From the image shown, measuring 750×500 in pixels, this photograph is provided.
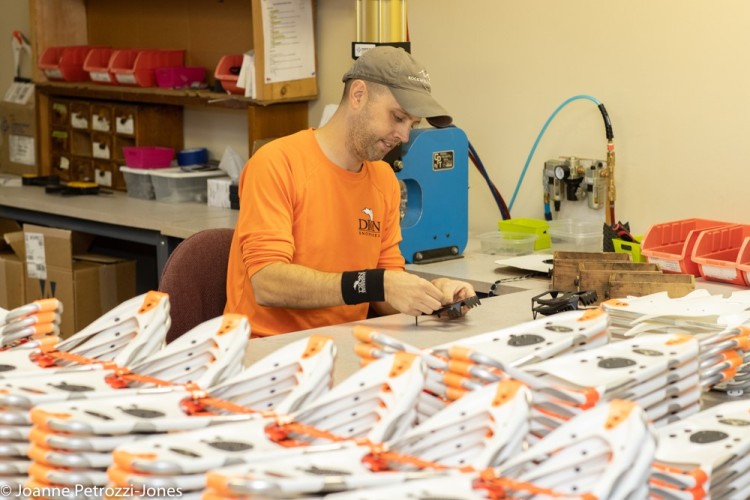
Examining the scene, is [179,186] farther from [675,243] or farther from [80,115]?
[675,243]

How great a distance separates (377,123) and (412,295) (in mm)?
515

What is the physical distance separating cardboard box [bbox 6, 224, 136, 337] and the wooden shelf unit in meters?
0.77

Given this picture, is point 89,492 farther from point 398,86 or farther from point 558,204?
point 558,204

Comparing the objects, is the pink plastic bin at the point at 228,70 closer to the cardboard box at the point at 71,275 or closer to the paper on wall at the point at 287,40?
the paper on wall at the point at 287,40

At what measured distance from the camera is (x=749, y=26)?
127 inches

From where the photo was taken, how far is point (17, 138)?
537 cm

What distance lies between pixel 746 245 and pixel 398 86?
1.04 m

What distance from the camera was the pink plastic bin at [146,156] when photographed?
182 inches

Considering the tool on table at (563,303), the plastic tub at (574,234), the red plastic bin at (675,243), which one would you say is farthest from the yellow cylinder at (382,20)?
the tool on table at (563,303)

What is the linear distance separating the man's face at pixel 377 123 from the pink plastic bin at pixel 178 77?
224 centimetres

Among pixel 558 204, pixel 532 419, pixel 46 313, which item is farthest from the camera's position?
pixel 558 204

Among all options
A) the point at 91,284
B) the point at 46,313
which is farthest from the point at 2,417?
the point at 91,284

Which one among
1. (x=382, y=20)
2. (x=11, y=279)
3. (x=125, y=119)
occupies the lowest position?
(x=11, y=279)

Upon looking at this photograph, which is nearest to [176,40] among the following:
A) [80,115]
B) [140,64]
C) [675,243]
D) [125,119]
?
[140,64]
